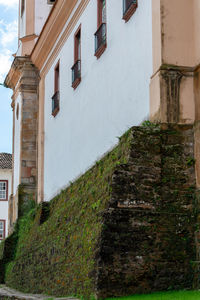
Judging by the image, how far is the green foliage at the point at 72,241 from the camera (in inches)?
489

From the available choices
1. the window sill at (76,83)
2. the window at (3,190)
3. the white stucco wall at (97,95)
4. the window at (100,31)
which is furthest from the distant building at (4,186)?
the window at (100,31)

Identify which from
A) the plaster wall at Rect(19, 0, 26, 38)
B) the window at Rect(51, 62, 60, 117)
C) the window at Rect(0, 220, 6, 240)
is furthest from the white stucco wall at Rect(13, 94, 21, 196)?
the window at Rect(0, 220, 6, 240)

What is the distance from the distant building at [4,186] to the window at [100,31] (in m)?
30.4

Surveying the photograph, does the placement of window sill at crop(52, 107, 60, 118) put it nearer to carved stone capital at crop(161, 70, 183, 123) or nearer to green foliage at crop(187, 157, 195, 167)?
carved stone capital at crop(161, 70, 183, 123)

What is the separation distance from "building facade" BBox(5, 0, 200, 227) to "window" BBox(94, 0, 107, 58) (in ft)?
0.09

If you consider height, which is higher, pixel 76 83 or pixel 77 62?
pixel 77 62

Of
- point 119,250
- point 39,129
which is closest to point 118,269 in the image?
point 119,250

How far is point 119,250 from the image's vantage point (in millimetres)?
11492

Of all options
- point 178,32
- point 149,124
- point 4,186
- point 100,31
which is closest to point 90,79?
point 100,31

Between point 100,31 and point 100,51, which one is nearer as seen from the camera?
point 100,51

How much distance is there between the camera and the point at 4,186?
48.1 m

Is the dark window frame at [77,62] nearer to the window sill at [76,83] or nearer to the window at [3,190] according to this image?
the window sill at [76,83]

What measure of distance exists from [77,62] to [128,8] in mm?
4761

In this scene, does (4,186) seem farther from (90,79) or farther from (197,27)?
(197,27)
